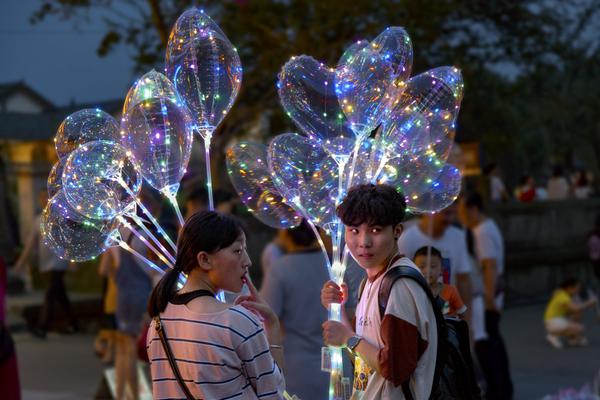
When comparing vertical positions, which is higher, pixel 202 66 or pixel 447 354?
pixel 202 66

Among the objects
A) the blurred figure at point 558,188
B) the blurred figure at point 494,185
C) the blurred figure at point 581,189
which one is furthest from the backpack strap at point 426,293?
the blurred figure at point 581,189

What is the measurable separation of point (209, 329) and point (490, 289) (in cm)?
537

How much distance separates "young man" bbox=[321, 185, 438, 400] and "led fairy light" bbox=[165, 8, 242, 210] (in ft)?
2.19

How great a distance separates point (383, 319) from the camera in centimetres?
328

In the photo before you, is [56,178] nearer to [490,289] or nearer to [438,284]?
[438,284]

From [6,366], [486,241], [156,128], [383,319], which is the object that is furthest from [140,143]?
[486,241]

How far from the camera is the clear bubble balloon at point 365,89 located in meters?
3.82

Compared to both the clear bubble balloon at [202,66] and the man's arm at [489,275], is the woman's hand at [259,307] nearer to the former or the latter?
A: the clear bubble balloon at [202,66]

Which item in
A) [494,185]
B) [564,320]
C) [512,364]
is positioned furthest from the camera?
[494,185]

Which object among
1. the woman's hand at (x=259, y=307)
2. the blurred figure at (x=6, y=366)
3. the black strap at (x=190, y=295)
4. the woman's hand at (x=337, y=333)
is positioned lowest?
the blurred figure at (x=6, y=366)

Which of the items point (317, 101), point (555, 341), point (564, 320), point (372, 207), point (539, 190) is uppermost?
point (539, 190)

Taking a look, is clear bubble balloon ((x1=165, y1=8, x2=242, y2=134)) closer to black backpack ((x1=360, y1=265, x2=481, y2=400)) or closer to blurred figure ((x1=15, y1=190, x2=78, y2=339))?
black backpack ((x1=360, y1=265, x2=481, y2=400))

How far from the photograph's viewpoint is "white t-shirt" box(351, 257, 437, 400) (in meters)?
3.24

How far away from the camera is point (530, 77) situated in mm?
20125
